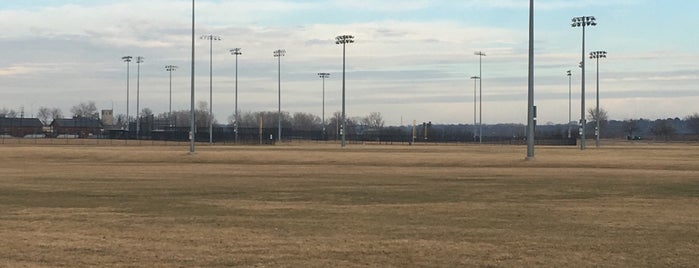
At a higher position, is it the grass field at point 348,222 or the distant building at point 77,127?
the distant building at point 77,127

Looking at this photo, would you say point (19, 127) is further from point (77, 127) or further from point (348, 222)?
point (348, 222)

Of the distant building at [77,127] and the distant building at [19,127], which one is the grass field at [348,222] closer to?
the distant building at [19,127]

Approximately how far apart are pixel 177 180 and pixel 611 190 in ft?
52.9

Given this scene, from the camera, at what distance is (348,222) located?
1677cm

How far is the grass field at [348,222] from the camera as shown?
39.1ft

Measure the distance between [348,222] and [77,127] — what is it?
158m

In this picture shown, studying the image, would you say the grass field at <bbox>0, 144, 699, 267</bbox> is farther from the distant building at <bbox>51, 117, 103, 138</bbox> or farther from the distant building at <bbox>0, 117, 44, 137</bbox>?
the distant building at <bbox>51, 117, 103, 138</bbox>

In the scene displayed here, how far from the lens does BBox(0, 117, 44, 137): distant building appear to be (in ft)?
493

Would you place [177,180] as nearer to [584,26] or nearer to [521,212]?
[521,212]

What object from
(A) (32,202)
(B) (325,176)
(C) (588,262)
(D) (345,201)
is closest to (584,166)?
(B) (325,176)

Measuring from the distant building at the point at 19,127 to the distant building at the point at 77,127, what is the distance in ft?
11.7

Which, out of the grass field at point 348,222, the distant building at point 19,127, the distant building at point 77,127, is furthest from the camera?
the distant building at point 77,127

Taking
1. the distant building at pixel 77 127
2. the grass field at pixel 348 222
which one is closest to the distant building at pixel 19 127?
the distant building at pixel 77 127

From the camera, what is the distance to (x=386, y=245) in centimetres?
1315
